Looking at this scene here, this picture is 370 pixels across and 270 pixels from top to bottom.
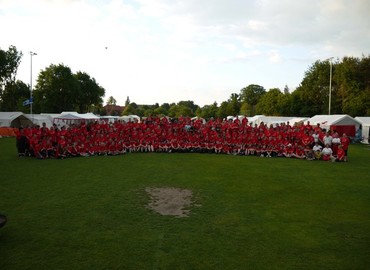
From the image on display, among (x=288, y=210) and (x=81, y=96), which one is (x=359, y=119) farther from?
(x=81, y=96)

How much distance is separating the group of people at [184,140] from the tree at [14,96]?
1647 inches

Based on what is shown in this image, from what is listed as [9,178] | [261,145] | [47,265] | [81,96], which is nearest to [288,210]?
[47,265]

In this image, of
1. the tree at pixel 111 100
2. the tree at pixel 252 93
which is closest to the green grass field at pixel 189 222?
the tree at pixel 252 93

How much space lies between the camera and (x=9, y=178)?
1028cm

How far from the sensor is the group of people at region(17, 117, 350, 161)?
1590cm

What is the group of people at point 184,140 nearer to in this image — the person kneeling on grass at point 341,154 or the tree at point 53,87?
the person kneeling on grass at point 341,154

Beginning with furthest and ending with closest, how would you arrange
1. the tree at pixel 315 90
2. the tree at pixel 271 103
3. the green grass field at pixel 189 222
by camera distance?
the tree at pixel 271 103
the tree at pixel 315 90
the green grass field at pixel 189 222

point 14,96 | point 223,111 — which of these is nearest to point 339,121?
point 223,111

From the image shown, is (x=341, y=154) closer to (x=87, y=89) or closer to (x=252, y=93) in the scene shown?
(x=87, y=89)

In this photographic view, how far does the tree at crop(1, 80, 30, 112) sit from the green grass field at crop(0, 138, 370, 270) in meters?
47.9

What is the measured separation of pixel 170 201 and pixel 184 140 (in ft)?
35.5

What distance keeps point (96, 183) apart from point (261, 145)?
10.4 m

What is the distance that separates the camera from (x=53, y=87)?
5272 centimetres

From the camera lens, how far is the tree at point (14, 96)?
52.3 m
